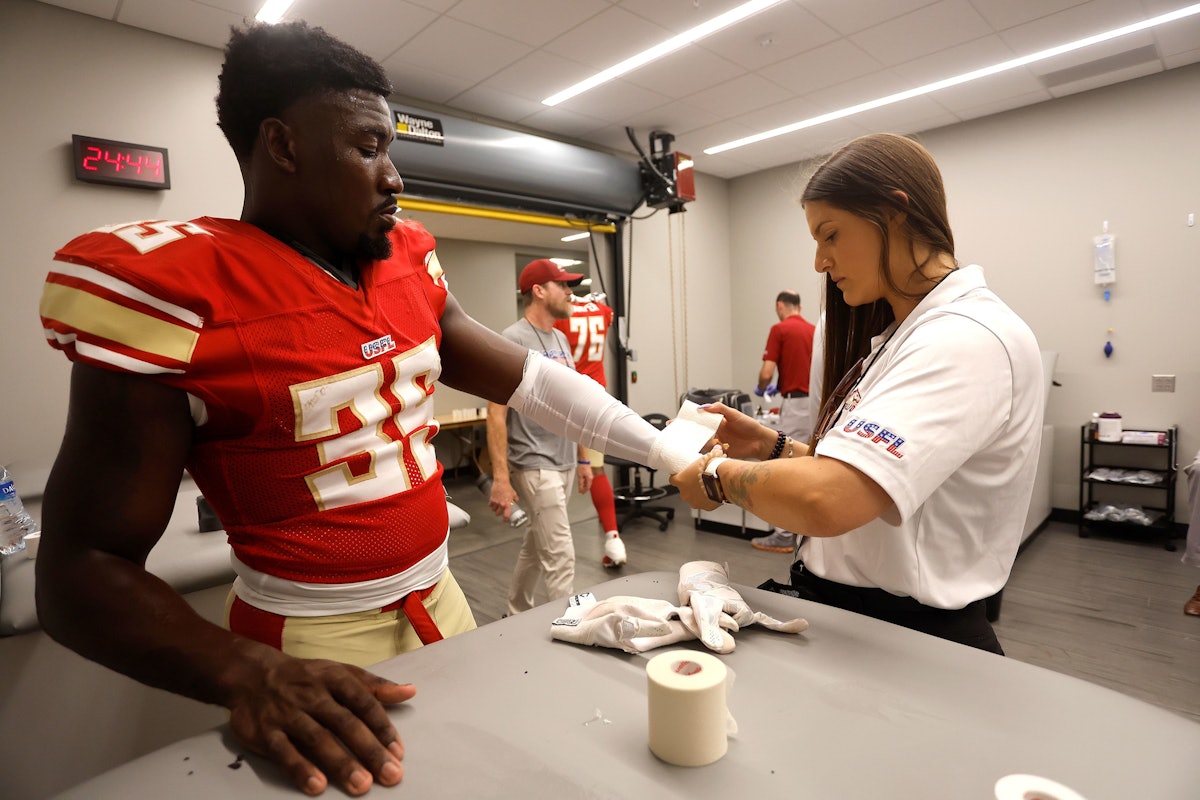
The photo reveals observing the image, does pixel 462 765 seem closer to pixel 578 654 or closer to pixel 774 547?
pixel 578 654

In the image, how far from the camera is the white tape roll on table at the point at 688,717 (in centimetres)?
Answer: 69

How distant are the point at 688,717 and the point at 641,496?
468cm

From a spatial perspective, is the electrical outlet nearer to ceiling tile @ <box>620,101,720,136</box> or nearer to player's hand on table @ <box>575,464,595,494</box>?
ceiling tile @ <box>620,101,720,136</box>

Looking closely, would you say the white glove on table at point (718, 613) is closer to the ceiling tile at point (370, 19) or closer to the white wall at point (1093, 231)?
the ceiling tile at point (370, 19)

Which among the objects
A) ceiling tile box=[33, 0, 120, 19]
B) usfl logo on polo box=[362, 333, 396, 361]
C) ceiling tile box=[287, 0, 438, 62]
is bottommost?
usfl logo on polo box=[362, 333, 396, 361]

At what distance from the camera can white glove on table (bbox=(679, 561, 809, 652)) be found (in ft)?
3.10

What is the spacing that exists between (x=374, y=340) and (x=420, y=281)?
0.21 m

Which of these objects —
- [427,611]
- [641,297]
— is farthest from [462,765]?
[641,297]

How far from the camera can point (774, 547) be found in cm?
418

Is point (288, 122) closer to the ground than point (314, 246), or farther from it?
farther from it

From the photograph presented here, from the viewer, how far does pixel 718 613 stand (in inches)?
38.7

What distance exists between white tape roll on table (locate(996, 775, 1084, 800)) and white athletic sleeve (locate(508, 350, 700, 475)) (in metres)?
0.68

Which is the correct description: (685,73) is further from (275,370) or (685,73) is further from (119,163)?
(275,370)

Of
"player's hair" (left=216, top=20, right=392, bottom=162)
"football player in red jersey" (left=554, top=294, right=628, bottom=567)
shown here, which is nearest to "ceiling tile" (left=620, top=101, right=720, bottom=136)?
"football player in red jersey" (left=554, top=294, right=628, bottom=567)
